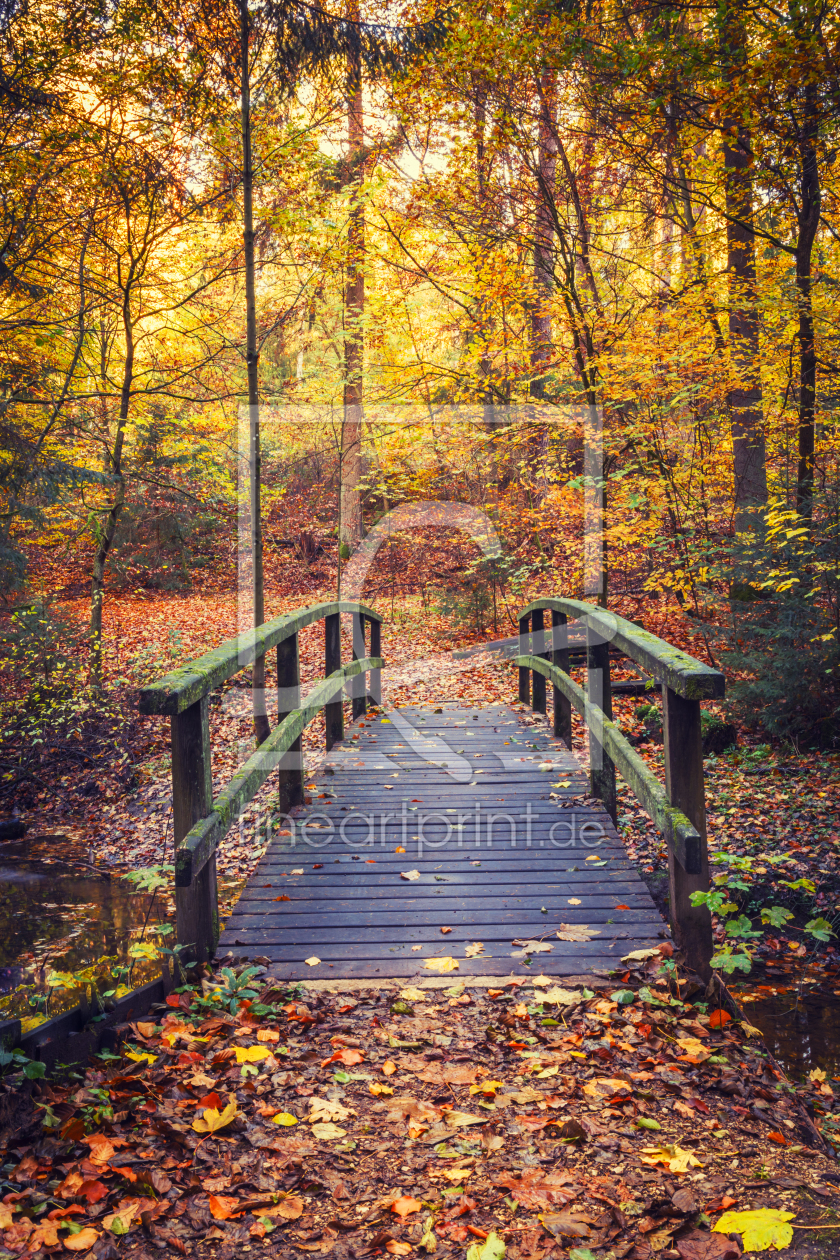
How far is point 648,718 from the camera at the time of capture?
9148 mm

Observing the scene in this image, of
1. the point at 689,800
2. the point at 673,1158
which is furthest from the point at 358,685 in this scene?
the point at 673,1158

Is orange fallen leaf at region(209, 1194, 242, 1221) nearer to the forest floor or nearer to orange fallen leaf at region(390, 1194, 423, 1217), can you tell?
the forest floor

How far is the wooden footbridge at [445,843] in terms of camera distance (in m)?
3.04

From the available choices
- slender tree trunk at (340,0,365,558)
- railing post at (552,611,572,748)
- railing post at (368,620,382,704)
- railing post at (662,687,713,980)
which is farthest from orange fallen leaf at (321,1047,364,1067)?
slender tree trunk at (340,0,365,558)

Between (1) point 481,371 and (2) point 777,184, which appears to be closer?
(2) point 777,184

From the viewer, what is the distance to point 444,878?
401cm

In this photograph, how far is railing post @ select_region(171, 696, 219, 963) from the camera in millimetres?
3068

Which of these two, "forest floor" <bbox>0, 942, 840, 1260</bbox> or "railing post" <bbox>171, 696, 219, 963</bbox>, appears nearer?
"forest floor" <bbox>0, 942, 840, 1260</bbox>

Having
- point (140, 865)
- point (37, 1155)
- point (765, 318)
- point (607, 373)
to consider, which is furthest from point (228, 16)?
point (37, 1155)

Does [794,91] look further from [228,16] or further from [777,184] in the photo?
[228,16]

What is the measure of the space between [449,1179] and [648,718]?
7.62 metres

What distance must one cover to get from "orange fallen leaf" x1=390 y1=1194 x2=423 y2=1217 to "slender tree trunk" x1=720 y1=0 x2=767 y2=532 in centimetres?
706

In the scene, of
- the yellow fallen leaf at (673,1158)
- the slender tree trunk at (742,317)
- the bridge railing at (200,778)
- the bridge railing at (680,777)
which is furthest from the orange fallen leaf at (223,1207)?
the slender tree trunk at (742,317)

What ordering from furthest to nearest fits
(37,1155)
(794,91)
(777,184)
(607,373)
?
(607,373) < (777,184) < (794,91) < (37,1155)
